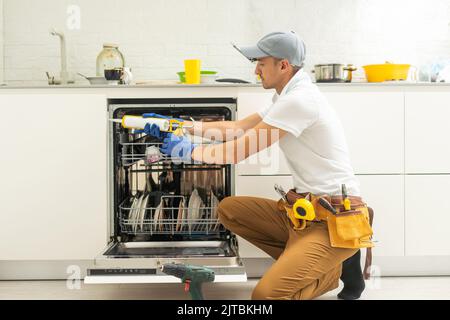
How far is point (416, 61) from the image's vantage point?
144 inches

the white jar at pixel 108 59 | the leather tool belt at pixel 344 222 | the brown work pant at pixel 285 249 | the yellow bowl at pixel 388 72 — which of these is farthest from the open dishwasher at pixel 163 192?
the yellow bowl at pixel 388 72

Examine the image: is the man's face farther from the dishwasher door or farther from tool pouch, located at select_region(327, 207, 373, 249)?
the dishwasher door

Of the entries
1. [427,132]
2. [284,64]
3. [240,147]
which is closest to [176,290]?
[240,147]

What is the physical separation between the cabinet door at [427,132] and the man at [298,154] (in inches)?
24.6

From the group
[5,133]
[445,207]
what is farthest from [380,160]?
[5,133]

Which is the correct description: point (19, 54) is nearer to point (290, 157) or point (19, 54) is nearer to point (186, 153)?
point (186, 153)

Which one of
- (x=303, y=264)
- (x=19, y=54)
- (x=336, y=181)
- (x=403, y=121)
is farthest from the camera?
(x=19, y=54)

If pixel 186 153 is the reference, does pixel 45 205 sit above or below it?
below

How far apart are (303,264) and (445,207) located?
1.11m

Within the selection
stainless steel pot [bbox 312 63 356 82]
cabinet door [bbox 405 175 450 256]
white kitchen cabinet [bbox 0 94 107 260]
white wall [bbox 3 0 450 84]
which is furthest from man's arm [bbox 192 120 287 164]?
white wall [bbox 3 0 450 84]

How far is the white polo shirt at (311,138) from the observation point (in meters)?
2.32

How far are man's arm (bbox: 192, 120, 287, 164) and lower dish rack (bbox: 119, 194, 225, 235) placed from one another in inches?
18.5

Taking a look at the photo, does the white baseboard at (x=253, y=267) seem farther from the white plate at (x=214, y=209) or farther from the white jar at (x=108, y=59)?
the white jar at (x=108, y=59)
